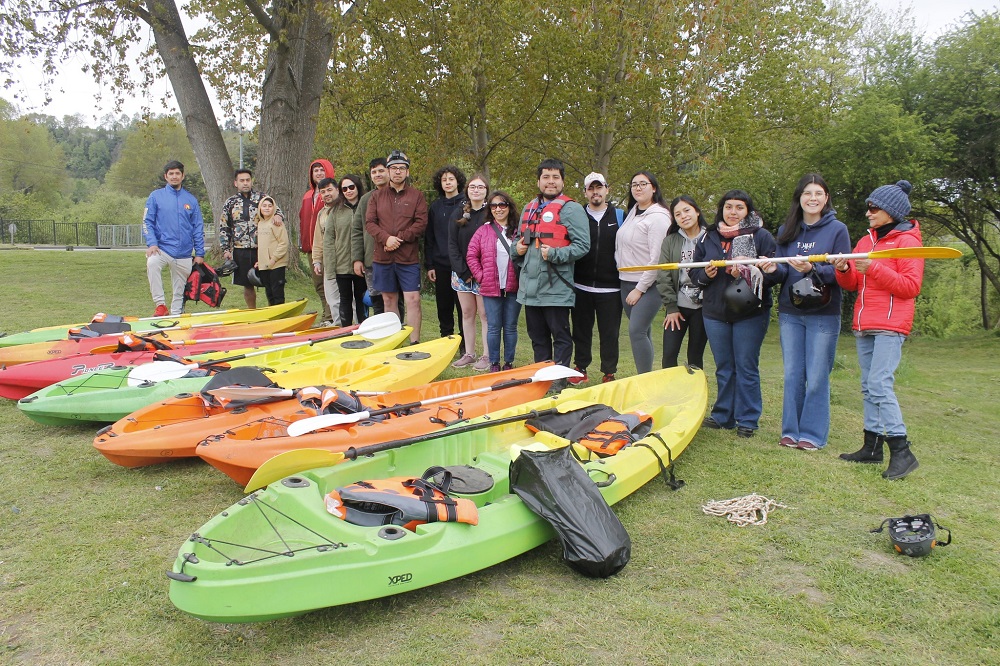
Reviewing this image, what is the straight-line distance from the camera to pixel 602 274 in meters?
5.90

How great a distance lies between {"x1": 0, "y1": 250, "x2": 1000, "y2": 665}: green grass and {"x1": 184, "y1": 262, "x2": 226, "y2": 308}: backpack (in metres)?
3.64

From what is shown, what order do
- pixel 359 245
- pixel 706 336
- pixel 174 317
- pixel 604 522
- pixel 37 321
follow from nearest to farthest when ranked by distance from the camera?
pixel 604 522 < pixel 706 336 < pixel 359 245 < pixel 174 317 < pixel 37 321

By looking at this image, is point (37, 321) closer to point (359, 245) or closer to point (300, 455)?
point (359, 245)

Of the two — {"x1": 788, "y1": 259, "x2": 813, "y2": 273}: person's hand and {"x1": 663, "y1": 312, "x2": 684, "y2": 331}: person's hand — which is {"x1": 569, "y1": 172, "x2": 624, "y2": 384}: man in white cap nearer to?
{"x1": 663, "y1": 312, "x2": 684, "y2": 331}: person's hand

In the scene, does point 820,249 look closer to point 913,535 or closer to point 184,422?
point 913,535

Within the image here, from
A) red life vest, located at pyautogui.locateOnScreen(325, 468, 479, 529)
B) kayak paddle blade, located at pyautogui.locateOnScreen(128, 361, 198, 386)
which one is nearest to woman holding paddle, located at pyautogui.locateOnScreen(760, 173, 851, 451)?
red life vest, located at pyautogui.locateOnScreen(325, 468, 479, 529)

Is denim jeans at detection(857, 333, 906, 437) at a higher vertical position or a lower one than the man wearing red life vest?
lower

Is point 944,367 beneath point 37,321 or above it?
beneath

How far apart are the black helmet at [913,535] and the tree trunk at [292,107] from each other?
10.4 metres

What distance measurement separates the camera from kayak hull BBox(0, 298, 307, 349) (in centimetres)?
666

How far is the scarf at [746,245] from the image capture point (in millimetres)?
4656

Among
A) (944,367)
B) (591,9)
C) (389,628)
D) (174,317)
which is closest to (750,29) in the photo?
(591,9)

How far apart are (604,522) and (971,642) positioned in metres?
1.46

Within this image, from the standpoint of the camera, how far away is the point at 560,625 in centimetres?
272
